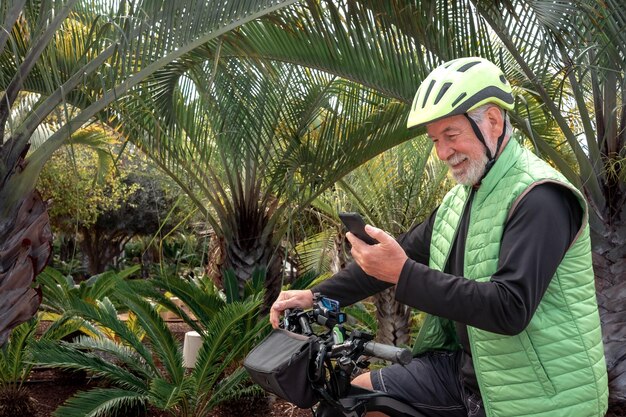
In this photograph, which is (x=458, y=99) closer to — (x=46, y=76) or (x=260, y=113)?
(x=46, y=76)

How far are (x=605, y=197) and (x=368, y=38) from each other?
1.99m

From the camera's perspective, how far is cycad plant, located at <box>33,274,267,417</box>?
5.61 m

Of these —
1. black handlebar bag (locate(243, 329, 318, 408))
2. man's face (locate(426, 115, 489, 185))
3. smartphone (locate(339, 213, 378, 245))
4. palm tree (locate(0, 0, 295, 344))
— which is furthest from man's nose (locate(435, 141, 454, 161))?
palm tree (locate(0, 0, 295, 344))

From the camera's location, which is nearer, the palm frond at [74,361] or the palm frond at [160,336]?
the palm frond at [74,361]

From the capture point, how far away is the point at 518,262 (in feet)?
6.84

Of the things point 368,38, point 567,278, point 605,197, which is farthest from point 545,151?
point 567,278

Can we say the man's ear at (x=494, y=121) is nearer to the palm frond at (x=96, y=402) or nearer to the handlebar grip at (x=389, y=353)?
the handlebar grip at (x=389, y=353)

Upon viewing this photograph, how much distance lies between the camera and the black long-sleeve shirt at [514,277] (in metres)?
2.06

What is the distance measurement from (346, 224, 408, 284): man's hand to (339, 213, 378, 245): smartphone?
2 cm

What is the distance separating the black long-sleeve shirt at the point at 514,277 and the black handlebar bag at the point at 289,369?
31 cm

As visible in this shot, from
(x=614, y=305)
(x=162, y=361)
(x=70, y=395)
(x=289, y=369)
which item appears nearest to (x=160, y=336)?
(x=162, y=361)

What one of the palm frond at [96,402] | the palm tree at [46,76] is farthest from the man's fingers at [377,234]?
the palm frond at [96,402]

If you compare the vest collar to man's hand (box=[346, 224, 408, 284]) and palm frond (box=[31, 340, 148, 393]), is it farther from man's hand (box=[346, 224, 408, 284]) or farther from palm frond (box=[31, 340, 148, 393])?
palm frond (box=[31, 340, 148, 393])

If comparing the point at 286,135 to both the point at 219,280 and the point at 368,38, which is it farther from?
the point at 219,280
